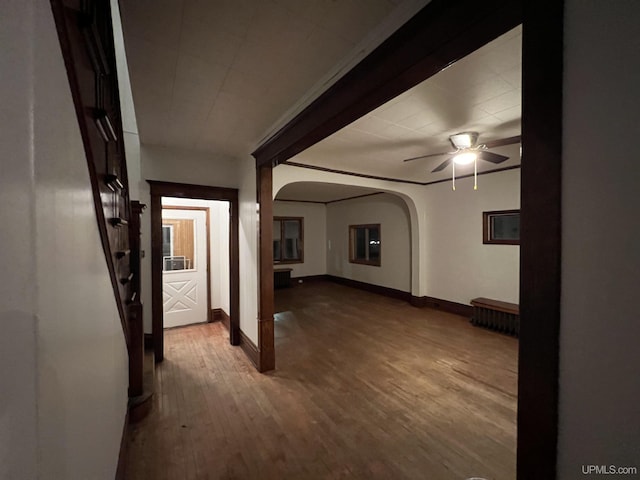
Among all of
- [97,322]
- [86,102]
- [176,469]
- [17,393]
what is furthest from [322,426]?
[86,102]

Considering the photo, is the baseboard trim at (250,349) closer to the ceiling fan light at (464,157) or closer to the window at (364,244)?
the ceiling fan light at (464,157)

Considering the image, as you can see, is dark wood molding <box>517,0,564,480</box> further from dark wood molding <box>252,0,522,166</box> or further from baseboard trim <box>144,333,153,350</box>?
baseboard trim <box>144,333,153,350</box>

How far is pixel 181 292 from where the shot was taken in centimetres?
446

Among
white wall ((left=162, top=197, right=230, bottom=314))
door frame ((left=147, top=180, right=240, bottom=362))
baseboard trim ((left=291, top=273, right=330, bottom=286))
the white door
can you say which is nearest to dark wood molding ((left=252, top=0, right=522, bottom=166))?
door frame ((left=147, top=180, right=240, bottom=362))

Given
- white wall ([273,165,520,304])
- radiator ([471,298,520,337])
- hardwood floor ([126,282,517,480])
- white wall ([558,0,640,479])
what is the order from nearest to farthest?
white wall ([558,0,640,479])
hardwood floor ([126,282,517,480])
radiator ([471,298,520,337])
white wall ([273,165,520,304])

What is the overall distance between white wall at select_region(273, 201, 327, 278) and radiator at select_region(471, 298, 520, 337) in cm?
497

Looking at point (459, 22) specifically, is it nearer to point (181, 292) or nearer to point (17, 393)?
point (17, 393)

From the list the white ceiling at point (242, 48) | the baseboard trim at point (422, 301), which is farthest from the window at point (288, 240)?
the white ceiling at point (242, 48)

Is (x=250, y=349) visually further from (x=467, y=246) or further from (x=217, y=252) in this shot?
(x=467, y=246)

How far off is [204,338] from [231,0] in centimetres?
404

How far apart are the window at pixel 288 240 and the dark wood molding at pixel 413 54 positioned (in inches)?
243

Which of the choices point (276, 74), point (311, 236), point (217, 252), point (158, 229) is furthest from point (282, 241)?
point (276, 74)

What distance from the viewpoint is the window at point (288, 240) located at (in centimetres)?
808

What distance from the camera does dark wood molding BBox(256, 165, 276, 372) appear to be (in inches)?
118
